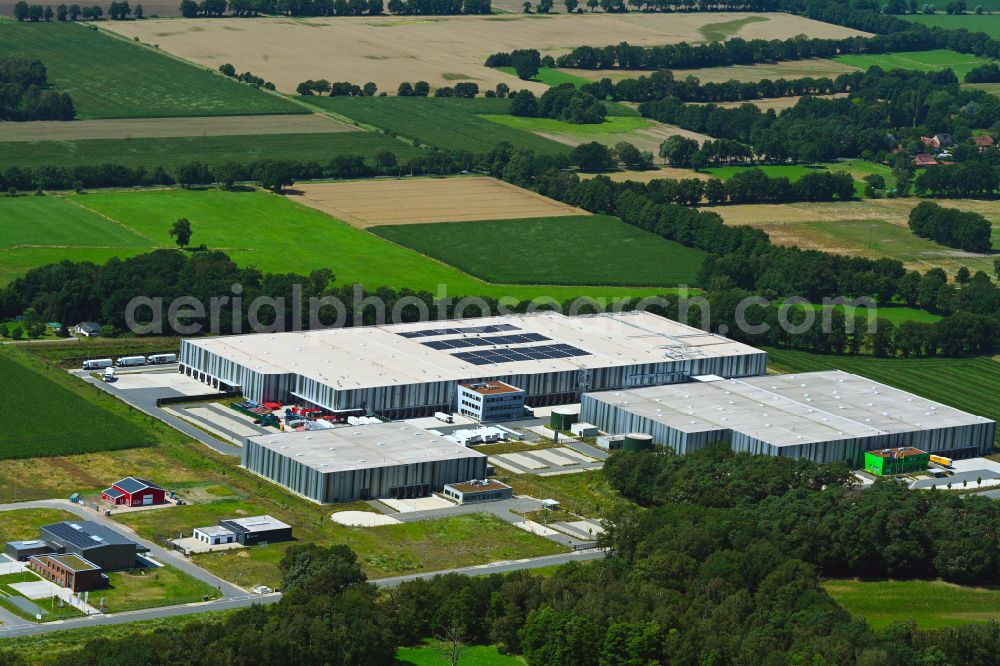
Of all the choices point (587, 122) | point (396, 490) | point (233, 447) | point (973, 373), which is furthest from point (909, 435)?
point (587, 122)

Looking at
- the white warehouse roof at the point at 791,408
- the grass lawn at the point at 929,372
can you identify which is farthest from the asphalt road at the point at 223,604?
the grass lawn at the point at 929,372

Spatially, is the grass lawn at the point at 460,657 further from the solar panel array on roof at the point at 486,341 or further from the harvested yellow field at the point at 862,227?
the harvested yellow field at the point at 862,227

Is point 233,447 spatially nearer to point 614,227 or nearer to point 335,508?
point 335,508

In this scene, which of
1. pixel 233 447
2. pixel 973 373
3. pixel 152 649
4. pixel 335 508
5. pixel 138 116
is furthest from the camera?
pixel 138 116

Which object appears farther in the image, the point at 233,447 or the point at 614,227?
the point at 614,227

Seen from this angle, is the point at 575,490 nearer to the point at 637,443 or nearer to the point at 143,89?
the point at 637,443

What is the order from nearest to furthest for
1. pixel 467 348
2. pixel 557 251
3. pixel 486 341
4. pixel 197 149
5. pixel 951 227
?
pixel 467 348 < pixel 486 341 < pixel 557 251 < pixel 951 227 < pixel 197 149

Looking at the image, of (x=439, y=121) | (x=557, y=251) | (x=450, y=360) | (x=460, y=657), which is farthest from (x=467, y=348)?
(x=439, y=121)
